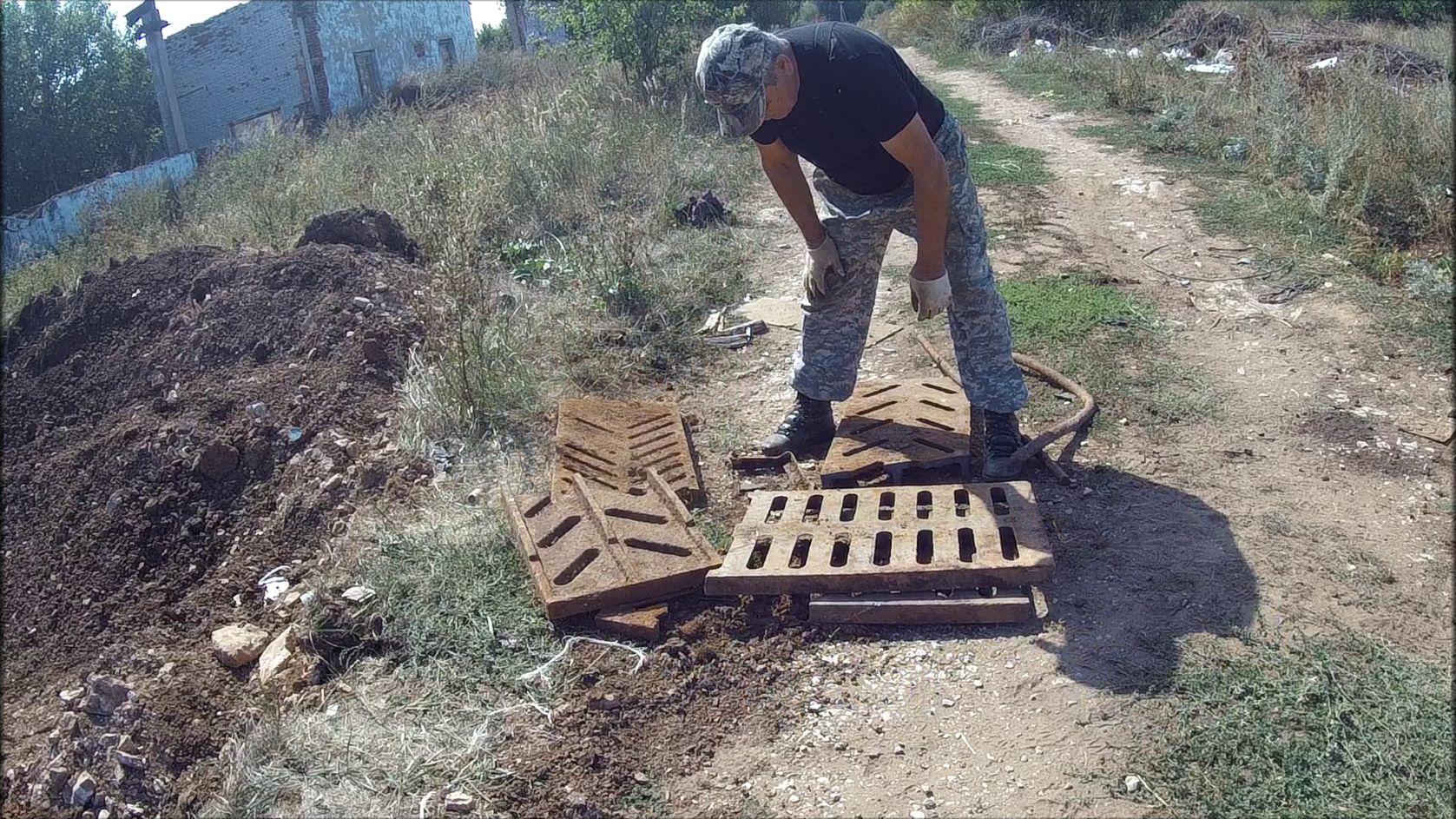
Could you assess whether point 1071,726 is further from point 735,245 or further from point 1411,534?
point 735,245

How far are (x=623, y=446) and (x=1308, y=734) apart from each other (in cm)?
234

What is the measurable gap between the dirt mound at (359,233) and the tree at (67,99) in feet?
46.3

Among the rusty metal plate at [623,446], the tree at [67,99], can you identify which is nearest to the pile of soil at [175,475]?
the rusty metal plate at [623,446]

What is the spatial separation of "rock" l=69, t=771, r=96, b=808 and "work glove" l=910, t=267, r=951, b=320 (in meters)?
2.72

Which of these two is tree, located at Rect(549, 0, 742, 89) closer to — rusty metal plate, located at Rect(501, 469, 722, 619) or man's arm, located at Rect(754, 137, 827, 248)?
man's arm, located at Rect(754, 137, 827, 248)

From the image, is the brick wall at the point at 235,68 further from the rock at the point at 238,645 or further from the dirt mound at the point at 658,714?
the dirt mound at the point at 658,714

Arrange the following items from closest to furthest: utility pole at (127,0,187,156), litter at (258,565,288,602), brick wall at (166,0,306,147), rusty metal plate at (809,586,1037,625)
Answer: rusty metal plate at (809,586,1037,625) → litter at (258,565,288,602) → utility pole at (127,0,187,156) → brick wall at (166,0,306,147)

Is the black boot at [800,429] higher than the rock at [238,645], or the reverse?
the black boot at [800,429]

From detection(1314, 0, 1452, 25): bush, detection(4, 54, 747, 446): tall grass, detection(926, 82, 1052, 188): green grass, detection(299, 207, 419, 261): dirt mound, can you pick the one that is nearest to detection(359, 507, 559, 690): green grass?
detection(4, 54, 747, 446): tall grass

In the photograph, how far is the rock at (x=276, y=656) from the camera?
9.57 feet

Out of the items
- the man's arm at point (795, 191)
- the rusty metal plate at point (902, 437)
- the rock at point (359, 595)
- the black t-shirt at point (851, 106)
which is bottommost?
the rock at point (359, 595)

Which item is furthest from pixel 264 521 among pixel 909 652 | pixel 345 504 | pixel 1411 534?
pixel 1411 534

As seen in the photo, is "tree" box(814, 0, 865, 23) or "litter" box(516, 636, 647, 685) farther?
"tree" box(814, 0, 865, 23)

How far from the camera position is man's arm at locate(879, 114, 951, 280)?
275 centimetres
